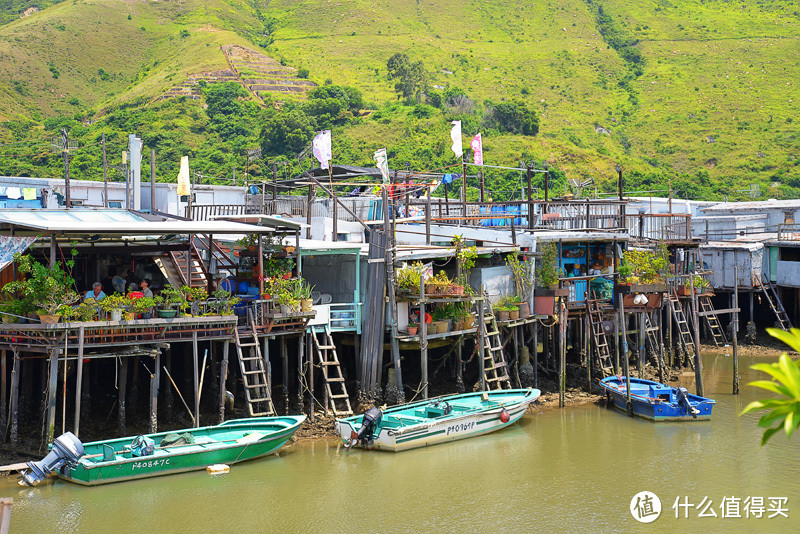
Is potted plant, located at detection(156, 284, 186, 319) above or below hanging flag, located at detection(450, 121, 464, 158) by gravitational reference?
below

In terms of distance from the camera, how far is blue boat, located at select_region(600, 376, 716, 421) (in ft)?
87.3

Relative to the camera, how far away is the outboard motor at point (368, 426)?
22844 millimetres

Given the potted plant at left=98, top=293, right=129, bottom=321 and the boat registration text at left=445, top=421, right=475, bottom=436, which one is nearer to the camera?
A: the potted plant at left=98, top=293, right=129, bottom=321

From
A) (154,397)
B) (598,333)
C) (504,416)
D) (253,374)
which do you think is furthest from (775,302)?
(154,397)

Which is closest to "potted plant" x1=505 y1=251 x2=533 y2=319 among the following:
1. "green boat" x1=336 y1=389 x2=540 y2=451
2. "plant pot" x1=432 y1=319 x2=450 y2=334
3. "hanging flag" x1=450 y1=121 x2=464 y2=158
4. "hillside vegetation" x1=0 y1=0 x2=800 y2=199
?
"plant pot" x1=432 y1=319 x2=450 y2=334

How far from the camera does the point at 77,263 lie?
84.1ft

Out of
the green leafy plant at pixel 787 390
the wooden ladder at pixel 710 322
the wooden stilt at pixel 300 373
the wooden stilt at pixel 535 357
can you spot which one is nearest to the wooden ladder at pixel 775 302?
the wooden ladder at pixel 710 322

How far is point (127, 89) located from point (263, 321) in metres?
91.4

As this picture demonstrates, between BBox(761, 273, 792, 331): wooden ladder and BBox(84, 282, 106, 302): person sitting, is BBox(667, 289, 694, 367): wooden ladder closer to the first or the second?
BBox(761, 273, 792, 331): wooden ladder

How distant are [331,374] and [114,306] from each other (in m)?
8.22

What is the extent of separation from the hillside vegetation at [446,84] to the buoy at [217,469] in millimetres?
37909

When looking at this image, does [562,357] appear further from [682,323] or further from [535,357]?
[682,323]

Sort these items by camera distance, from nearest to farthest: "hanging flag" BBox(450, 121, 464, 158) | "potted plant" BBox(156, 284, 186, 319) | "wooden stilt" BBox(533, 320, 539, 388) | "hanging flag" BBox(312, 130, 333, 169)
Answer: "potted plant" BBox(156, 284, 186, 319)
"wooden stilt" BBox(533, 320, 539, 388)
"hanging flag" BBox(312, 130, 333, 169)
"hanging flag" BBox(450, 121, 464, 158)

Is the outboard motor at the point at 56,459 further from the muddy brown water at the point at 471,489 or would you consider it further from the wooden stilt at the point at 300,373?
the wooden stilt at the point at 300,373
